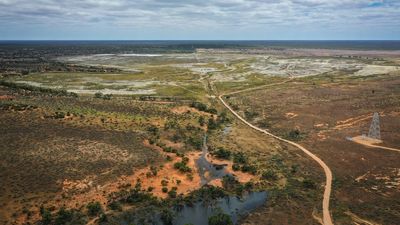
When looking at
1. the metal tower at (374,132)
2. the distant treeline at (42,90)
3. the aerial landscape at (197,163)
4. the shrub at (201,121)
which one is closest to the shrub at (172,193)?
the aerial landscape at (197,163)

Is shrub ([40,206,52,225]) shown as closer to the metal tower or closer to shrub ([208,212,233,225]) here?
shrub ([208,212,233,225])

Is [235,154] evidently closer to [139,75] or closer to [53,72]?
[139,75]

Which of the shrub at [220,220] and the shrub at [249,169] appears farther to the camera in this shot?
the shrub at [249,169]

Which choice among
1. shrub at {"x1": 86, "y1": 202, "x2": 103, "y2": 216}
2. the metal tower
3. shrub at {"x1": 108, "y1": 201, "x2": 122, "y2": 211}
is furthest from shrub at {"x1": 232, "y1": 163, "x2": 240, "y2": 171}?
the metal tower

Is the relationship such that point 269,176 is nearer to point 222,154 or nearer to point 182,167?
point 222,154

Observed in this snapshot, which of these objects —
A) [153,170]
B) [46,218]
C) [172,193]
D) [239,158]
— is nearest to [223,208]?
[172,193]

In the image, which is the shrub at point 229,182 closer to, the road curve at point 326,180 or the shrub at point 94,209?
the road curve at point 326,180

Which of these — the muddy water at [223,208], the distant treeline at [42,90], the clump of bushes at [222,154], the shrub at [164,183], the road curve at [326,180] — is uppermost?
the distant treeline at [42,90]

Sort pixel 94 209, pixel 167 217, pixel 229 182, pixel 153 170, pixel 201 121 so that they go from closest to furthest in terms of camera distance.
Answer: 1. pixel 167 217
2. pixel 94 209
3. pixel 229 182
4. pixel 153 170
5. pixel 201 121
